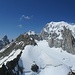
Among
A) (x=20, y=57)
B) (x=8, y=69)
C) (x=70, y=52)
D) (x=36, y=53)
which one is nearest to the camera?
(x=8, y=69)

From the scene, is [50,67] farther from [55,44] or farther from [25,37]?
[55,44]

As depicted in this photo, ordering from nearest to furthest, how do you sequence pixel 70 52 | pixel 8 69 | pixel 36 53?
pixel 8 69, pixel 36 53, pixel 70 52

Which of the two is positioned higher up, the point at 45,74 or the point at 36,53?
the point at 36,53

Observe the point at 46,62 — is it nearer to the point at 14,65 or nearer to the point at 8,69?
the point at 14,65

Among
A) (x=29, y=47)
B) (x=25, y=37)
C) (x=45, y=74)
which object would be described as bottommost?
(x=45, y=74)

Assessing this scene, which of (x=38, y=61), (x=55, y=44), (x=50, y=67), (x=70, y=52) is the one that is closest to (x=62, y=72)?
(x=50, y=67)

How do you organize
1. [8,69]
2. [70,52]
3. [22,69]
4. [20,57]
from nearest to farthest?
[8,69] → [22,69] → [20,57] → [70,52]

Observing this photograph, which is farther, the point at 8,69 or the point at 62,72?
the point at 62,72

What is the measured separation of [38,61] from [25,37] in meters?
31.2

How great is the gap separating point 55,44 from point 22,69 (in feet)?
344

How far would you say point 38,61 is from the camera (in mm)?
105938

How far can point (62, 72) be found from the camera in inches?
3831

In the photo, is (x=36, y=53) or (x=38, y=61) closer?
(x=38, y=61)

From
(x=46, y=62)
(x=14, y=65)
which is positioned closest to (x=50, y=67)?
(x=46, y=62)
